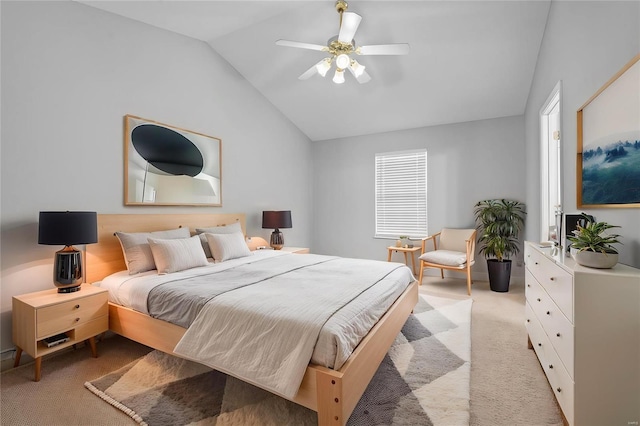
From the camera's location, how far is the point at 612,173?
1.67m

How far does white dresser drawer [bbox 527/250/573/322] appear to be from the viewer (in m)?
1.45

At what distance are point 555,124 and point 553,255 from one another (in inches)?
77.0

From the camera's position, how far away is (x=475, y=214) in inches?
184

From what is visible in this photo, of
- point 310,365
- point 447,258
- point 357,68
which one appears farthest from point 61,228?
point 447,258

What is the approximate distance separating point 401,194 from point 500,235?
64.2 inches

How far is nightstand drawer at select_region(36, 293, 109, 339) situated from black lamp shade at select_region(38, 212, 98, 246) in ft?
1.52

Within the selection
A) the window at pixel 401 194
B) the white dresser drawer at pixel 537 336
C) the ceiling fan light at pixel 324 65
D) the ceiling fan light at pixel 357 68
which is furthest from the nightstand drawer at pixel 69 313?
the window at pixel 401 194

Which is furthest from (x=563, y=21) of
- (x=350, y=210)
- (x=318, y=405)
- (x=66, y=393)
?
(x=66, y=393)

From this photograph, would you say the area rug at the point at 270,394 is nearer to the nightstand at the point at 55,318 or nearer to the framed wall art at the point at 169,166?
the nightstand at the point at 55,318

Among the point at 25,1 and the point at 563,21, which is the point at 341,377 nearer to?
the point at 563,21

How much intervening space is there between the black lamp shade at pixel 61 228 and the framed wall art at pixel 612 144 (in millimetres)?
3445

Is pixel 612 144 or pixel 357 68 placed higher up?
pixel 357 68

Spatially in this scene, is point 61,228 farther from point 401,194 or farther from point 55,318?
point 401,194

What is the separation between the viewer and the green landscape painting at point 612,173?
1486 millimetres
